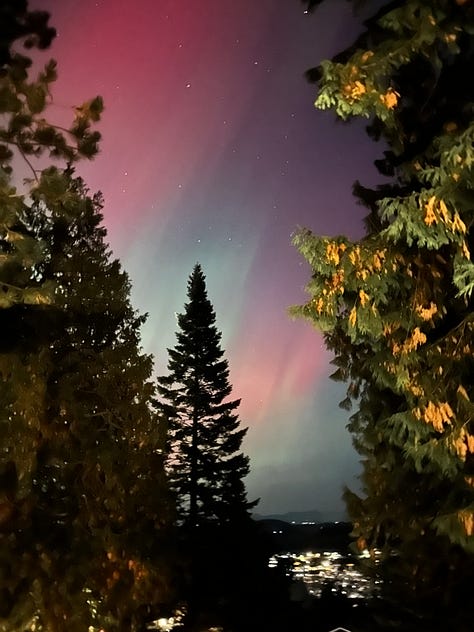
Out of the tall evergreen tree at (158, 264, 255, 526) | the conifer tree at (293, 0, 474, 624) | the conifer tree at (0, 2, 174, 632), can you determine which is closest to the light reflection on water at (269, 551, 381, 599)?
the tall evergreen tree at (158, 264, 255, 526)

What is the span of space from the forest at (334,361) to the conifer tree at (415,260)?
17 mm

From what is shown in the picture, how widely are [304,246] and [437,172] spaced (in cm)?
118

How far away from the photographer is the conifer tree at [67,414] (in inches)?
239

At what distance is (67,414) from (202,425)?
19.0 metres

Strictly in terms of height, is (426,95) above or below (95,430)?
above

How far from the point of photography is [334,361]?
25.4ft

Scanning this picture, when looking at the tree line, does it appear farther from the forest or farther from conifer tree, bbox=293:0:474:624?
conifer tree, bbox=293:0:474:624

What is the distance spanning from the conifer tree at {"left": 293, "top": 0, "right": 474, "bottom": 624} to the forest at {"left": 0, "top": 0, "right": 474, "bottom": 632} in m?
0.02

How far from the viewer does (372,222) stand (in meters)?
7.14

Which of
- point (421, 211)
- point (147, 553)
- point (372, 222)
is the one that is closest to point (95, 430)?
point (147, 553)

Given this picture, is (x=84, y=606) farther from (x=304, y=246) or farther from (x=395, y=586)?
(x=304, y=246)

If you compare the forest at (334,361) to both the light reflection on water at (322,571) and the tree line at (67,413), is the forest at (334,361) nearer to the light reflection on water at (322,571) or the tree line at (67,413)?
the tree line at (67,413)

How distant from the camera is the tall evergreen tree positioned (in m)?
27.0

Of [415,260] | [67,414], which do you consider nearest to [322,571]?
[67,414]
